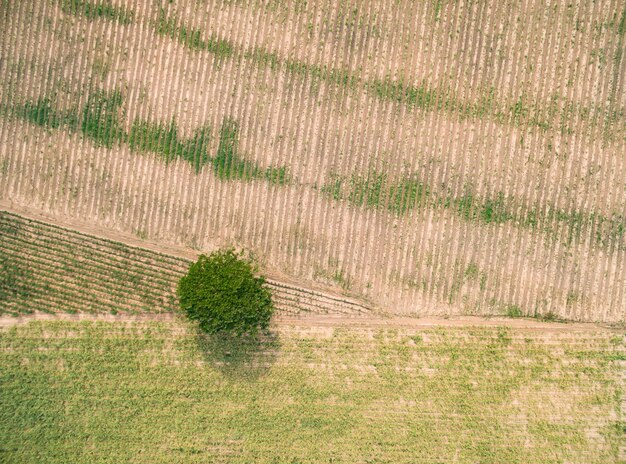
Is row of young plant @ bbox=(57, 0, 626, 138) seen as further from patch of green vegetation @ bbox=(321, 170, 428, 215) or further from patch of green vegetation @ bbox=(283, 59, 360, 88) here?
patch of green vegetation @ bbox=(321, 170, 428, 215)

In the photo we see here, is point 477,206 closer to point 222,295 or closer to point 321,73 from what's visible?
point 321,73

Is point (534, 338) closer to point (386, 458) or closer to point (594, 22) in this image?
point (386, 458)

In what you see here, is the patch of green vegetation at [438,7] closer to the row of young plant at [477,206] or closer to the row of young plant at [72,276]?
the row of young plant at [477,206]

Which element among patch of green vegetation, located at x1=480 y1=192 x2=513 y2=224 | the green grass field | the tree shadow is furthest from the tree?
patch of green vegetation, located at x1=480 y1=192 x2=513 y2=224

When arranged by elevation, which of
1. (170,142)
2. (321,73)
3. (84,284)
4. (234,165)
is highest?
(321,73)

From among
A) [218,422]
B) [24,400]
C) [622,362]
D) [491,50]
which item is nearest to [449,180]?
[491,50]

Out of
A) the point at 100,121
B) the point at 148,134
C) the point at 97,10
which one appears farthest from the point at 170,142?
the point at 97,10
